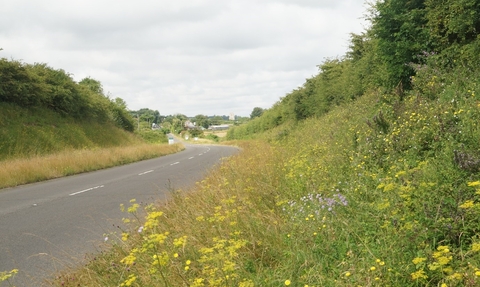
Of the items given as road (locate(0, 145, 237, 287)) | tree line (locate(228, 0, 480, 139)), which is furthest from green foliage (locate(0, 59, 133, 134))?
tree line (locate(228, 0, 480, 139))

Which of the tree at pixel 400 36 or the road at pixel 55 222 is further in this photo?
the tree at pixel 400 36

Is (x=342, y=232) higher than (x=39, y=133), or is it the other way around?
(x=39, y=133)

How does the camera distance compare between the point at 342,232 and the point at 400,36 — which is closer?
the point at 342,232

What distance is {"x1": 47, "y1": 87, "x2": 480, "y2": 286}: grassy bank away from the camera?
110 inches

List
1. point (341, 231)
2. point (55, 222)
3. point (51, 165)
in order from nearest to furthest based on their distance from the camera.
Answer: point (341, 231), point (55, 222), point (51, 165)

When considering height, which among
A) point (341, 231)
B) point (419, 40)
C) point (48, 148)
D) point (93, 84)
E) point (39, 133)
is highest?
point (93, 84)

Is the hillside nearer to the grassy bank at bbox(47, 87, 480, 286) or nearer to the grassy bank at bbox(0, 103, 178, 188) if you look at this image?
the grassy bank at bbox(47, 87, 480, 286)

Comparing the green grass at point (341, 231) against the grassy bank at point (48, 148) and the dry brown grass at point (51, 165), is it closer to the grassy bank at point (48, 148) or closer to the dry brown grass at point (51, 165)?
the dry brown grass at point (51, 165)

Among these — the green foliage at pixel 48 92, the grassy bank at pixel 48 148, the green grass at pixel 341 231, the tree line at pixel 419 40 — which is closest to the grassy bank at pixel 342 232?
the green grass at pixel 341 231

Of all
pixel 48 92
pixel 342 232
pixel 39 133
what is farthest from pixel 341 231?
pixel 48 92

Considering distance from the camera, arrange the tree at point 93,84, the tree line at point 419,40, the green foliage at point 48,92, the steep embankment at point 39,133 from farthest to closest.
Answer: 1. the tree at point 93,84
2. the green foliage at point 48,92
3. the steep embankment at point 39,133
4. the tree line at point 419,40

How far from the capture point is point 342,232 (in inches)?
142

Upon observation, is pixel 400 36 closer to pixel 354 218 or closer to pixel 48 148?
pixel 354 218

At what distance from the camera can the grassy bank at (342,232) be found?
2783mm
